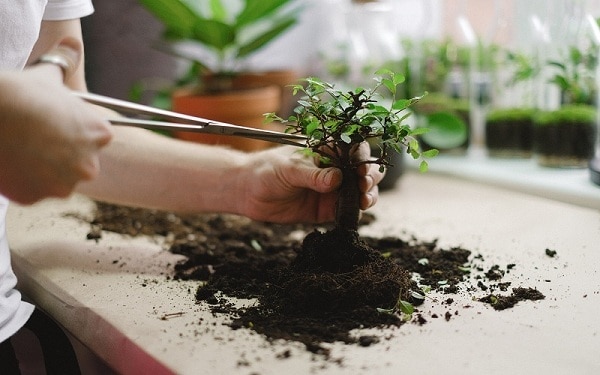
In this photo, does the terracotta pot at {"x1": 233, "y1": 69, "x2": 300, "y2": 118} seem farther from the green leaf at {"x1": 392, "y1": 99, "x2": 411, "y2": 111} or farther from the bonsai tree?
the green leaf at {"x1": 392, "y1": 99, "x2": 411, "y2": 111}

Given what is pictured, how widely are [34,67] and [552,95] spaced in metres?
1.14

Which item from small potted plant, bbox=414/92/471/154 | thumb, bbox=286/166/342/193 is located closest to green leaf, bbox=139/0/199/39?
small potted plant, bbox=414/92/471/154

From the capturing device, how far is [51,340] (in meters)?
0.85

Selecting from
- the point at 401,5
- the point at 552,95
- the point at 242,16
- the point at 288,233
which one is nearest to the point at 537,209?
the point at 552,95

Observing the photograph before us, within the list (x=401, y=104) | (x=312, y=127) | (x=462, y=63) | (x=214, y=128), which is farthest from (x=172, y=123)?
(x=462, y=63)

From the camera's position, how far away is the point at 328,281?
0.75 meters

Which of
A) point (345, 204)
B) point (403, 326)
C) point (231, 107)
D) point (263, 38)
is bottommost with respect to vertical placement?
point (403, 326)

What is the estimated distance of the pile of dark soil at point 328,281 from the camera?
71 cm

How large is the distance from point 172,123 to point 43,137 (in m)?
0.25

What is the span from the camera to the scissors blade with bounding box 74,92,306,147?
682 millimetres

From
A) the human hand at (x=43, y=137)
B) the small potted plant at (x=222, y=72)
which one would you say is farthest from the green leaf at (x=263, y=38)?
the human hand at (x=43, y=137)

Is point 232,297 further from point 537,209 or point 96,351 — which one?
point 537,209

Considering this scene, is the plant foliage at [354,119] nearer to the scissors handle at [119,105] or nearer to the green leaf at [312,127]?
the green leaf at [312,127]

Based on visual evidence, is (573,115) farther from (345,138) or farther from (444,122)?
(345,138)
